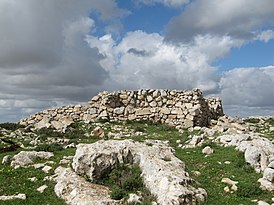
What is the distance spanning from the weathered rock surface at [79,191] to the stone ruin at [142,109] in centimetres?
2313

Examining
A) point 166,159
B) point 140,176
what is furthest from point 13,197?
point 166,159

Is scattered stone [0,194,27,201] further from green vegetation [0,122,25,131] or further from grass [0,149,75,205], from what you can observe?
green vegetation [0,122,25,131]

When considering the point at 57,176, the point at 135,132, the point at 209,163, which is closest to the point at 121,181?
the point at 57,176

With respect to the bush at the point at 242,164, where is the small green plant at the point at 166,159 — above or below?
above

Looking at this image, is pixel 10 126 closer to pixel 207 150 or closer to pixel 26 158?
pixel 26 158

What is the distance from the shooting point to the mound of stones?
1234cm

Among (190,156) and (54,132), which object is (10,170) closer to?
(190,156)

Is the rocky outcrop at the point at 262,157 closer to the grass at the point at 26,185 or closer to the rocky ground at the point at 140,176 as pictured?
the rocky ground at the point at 140,176

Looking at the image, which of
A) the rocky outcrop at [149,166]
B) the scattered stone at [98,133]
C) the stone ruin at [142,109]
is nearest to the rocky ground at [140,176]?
the rocky outcrop at [149,166]

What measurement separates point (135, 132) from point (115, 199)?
18713 mm

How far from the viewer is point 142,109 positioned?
39844 mm

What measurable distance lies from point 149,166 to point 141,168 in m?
0.66

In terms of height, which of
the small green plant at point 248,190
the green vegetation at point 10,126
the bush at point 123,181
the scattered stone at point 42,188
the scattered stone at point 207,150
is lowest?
the small green plant at point 248,190

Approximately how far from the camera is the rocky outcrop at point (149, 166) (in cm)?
1223
